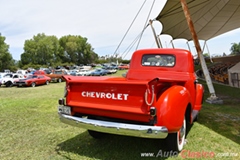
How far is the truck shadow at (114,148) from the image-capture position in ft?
11.0

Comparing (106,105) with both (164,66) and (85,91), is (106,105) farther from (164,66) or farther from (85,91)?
(164,66)

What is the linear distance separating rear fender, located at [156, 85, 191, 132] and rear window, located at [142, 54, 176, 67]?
57.5 inches

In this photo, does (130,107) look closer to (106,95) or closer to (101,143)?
(106,95)

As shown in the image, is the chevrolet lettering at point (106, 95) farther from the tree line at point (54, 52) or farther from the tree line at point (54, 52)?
the tree line at point (54, 52)

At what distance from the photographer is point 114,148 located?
12.1 ft

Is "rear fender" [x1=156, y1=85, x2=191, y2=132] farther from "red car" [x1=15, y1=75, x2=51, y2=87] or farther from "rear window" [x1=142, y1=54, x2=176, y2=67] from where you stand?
"red car" [x1=15, y1=75, x2=51, y2=87]

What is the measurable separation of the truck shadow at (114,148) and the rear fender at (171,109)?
2.57ft

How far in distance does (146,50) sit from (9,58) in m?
57.7

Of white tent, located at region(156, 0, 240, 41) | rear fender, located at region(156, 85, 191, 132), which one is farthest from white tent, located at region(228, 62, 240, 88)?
rear fender, located at region(156, 85, 191, 132)

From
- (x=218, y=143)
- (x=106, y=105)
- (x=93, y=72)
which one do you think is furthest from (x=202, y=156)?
(x=93, y=72)

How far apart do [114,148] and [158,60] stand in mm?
2253

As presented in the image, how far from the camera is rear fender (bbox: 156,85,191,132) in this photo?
9.10ft

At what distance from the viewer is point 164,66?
14.8 ft

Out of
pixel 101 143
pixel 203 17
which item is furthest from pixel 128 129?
pixel 203 17
